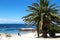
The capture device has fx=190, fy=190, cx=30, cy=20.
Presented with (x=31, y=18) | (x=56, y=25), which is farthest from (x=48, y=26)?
(x=31, y=18)

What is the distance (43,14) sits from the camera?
2458 centimetres

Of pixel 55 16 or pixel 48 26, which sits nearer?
pixel 55 16

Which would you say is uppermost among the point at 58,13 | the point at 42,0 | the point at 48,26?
the point at 42,0

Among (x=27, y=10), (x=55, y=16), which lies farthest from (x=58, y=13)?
(x=27, y=10)

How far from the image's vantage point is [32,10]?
2541 centimetres

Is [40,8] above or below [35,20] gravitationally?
above

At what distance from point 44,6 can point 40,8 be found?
2.05 feet

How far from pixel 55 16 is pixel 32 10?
317 cm

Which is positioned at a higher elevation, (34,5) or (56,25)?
(34,5)

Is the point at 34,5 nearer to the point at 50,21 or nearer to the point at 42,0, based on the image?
the point at 42,0

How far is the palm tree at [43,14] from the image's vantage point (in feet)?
80.8

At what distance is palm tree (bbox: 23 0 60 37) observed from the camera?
24.6 m

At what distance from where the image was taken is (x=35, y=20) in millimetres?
25578

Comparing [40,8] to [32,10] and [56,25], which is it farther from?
[56,25]
